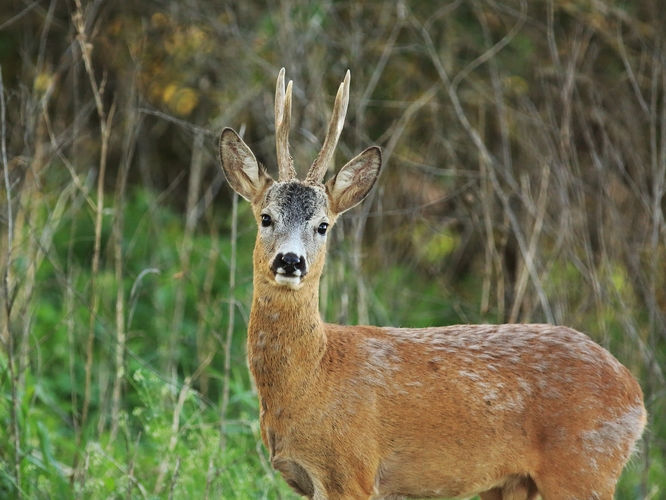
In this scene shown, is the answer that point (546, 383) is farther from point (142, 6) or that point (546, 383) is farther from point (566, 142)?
point (142, 6)

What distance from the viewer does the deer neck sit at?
4809 millimetres

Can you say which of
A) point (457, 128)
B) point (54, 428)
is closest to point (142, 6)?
point (457, 128)

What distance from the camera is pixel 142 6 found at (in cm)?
937

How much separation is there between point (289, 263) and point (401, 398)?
36.1 inches

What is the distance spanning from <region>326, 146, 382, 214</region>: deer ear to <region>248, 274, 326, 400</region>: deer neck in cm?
52

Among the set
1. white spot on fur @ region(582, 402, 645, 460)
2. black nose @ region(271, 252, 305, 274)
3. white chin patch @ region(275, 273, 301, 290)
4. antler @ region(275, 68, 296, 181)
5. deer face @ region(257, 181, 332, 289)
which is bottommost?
white spot on fur @ region(582, 402, 645, 460)

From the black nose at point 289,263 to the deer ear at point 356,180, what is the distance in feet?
2.17

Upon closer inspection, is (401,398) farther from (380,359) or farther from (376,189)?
(376,189)

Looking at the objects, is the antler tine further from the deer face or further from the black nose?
the black nose

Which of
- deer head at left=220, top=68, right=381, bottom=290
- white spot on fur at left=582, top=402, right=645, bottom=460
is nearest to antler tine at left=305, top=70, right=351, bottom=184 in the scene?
deer head at left=220, top=68, right=381, bottom=290

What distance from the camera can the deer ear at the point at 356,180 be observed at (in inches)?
203

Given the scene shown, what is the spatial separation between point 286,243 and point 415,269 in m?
5.53

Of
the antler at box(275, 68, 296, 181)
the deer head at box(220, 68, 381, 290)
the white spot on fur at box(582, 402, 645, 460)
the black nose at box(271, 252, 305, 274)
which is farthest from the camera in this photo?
the antler at box(275, 68, 296, 181)

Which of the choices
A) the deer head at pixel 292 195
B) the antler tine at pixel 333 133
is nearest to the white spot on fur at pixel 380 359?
the deer head at pixel 292 195
